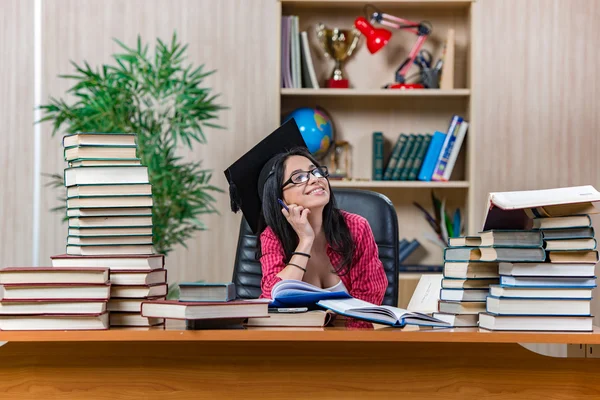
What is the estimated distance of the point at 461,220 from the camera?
3.70m

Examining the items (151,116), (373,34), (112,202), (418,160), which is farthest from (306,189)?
(373,34)

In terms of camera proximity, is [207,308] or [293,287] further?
[293,287]

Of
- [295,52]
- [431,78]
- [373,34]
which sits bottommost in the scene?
[431,78]

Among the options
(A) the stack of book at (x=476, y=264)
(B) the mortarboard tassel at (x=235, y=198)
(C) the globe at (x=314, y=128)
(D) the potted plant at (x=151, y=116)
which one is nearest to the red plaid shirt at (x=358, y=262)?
(B) the mortarboard tassel at (x=235, y=198)

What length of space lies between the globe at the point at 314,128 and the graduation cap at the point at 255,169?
1.58 m

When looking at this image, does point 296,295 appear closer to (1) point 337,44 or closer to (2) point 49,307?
(2) point 49,307

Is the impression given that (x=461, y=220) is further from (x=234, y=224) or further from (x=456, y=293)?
(x=456, y=293)

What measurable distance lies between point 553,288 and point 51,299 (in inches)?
33.7

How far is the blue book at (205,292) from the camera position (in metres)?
1.22

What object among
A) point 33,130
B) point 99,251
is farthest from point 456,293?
point 33,130

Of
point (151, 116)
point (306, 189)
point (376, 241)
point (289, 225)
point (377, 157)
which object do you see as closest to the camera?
point (306, 189)

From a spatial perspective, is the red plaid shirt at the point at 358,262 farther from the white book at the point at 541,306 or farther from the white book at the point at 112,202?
the white book at the point at 541,306

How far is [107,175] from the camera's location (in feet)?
4.49

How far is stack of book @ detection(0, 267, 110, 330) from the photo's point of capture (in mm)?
1230
